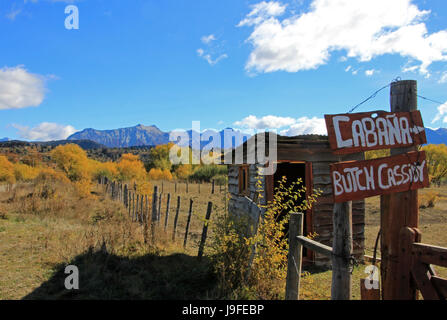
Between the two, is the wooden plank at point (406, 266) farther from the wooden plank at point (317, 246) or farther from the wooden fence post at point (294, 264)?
the wooden fence post at point (294, 264)

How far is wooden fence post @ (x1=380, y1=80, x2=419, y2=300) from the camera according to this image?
2553 mm

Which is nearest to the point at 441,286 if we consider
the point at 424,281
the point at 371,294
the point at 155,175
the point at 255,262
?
the point at 424,281

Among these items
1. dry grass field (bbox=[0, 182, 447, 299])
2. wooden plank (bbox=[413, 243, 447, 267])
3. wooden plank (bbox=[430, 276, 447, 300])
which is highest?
wooden plank (bbox=[413, 243, 447, 267])

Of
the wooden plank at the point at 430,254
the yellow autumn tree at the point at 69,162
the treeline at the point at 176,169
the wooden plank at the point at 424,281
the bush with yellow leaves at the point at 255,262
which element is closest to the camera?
the wooden plank at the point at 430,254

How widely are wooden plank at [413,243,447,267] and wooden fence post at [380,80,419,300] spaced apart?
17 cm

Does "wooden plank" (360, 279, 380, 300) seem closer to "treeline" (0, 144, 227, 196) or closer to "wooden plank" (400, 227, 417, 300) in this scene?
"wooden plank" (400, 227, 417, 300)

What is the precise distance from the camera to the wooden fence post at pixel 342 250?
8.21 feet

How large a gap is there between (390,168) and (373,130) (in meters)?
0.39

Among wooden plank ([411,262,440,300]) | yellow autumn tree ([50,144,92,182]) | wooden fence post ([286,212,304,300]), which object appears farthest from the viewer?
yellow autumn tree ([50,144,92,182])

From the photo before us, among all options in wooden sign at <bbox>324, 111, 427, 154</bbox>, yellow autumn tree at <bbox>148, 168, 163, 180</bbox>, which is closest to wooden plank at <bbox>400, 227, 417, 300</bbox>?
wooden sign at <bbox>324, 111, 427, 154</bbox>

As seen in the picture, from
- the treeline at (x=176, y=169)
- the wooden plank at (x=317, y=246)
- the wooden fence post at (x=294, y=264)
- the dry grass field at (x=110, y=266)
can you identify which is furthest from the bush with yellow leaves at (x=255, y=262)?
the treeline at (x=176, y=169)
